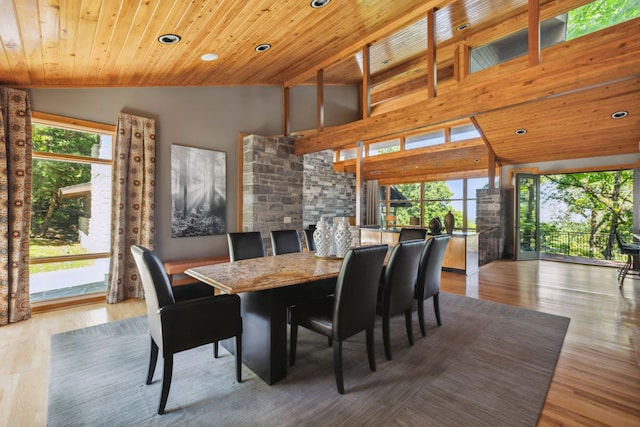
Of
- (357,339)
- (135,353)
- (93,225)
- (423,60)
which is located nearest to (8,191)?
(93,225)

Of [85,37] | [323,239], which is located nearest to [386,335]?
[323,239]

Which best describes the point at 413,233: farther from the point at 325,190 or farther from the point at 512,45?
the point at 325,190

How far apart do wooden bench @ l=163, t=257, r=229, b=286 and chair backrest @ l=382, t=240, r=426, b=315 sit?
279 centimetres

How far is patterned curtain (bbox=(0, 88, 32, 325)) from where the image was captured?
3.09 m

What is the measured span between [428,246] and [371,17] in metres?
2.71

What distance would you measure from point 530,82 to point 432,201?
7.61 m

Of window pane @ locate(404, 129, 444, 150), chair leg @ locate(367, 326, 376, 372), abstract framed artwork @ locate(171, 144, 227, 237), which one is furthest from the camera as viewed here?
window pane @ locate(404, 129, 444, 150)

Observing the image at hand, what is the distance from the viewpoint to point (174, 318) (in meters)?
1.81

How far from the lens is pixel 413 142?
795cm

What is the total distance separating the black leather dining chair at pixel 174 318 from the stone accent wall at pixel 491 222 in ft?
21.9

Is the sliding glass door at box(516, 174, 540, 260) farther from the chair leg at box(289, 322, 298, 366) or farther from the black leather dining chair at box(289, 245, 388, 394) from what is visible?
the chair leg at box(289, 322, 298, 366)

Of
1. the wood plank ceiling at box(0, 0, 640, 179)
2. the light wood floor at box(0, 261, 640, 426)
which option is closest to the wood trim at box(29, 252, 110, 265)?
the light wood floor at box(0, 261, 640, 426)

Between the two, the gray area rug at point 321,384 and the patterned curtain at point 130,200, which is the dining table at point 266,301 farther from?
the patterned curtain at point 130,200

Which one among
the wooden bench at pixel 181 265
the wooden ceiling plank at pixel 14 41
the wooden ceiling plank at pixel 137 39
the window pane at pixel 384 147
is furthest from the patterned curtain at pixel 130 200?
the window pane at pixel 384 147
